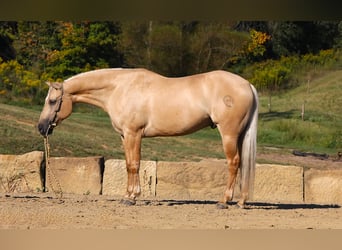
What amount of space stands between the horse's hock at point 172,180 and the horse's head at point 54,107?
1.34 m

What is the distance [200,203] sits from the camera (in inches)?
390

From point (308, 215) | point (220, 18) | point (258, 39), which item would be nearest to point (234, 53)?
point (258, 39)

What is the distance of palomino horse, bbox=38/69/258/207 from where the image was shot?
9.05 meters

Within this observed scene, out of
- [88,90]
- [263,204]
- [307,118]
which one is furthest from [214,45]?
[88,90]

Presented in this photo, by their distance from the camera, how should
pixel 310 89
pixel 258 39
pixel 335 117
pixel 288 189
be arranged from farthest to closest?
pixel 258 39 → pixel 310 89 → pixel 335 117 → pixel 288 189

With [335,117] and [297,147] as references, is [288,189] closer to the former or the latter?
[297,147]

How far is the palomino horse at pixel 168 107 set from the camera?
905 cm

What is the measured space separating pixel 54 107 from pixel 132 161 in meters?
1.22

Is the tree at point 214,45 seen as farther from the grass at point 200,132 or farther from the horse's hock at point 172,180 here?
the horse's hock at point 172,180

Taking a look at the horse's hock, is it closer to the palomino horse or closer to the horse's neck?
the palomino horse

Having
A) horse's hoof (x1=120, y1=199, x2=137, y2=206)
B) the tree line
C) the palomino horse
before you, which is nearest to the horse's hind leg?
the palomino horse

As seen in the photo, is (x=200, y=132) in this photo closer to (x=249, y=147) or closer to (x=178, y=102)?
(x=178, y=102)

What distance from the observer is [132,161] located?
9.65 m

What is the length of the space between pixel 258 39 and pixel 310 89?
2.62m
